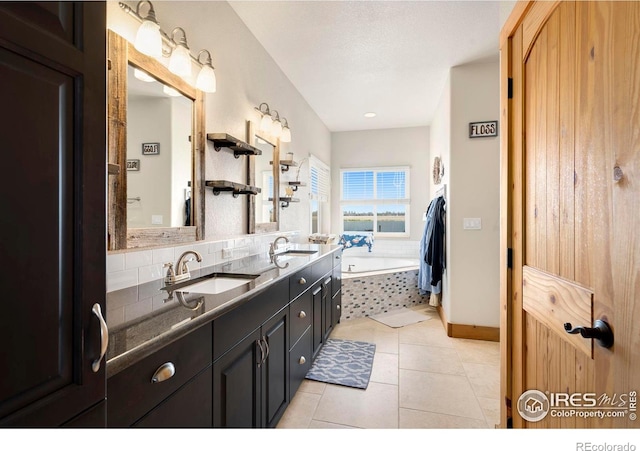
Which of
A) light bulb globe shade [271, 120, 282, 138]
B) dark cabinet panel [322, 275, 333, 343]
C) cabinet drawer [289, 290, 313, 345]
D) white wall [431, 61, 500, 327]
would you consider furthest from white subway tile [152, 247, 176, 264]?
white wall [431, 61, 500, 327]

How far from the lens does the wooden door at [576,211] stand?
2.37 ft

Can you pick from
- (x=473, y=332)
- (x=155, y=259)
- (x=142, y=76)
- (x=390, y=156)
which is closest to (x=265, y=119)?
(x=142, y=76)

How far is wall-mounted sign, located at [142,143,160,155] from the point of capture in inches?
60.5

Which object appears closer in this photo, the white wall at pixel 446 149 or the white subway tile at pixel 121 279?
the white subway tile at pixel 121 279

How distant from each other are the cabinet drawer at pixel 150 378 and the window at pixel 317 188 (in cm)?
331

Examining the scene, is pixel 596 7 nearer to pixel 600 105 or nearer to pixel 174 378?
pixel 600 105

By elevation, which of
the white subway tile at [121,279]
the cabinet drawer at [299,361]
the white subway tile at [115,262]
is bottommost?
the cabinet drawer at [299,361]

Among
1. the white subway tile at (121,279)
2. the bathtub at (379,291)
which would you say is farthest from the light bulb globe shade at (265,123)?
the bathtub at (379,291)

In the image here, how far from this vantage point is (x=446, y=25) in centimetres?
239

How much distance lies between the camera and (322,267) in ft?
8.60

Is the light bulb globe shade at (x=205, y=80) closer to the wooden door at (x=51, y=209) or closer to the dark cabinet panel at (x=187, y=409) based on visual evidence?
the wooden door at (x=51, y=209)

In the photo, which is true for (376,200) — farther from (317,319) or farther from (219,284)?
(219,284)

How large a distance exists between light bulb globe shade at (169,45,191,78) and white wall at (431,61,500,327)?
252 centimetres

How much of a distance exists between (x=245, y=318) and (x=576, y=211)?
1212mm
